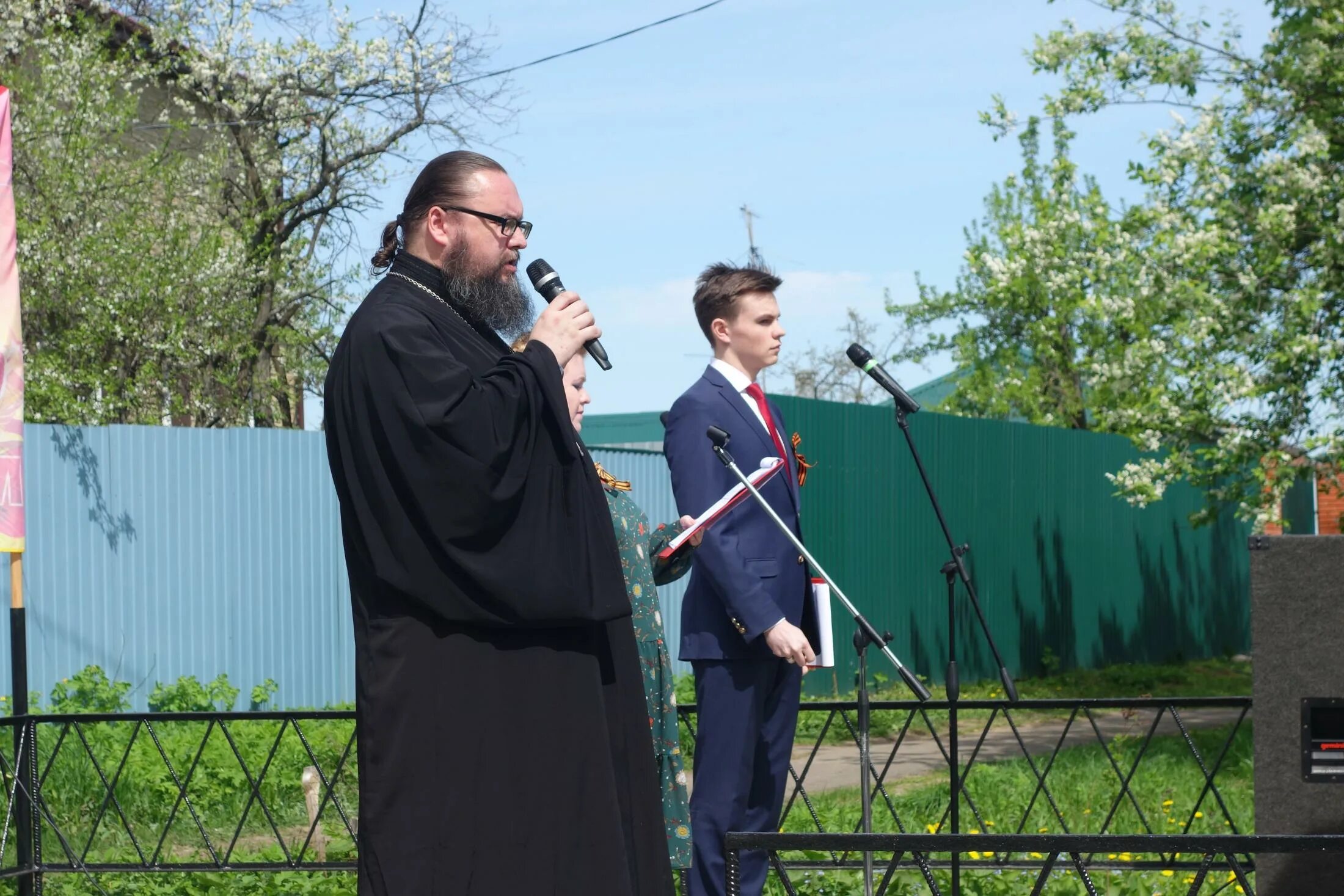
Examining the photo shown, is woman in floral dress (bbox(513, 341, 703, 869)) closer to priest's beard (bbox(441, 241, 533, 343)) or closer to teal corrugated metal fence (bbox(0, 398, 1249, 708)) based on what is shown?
priest's beard (bbox(441, 241, 533, 343))

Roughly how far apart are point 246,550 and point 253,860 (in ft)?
14.6

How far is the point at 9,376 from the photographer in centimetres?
491

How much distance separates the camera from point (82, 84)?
1141 centimetres

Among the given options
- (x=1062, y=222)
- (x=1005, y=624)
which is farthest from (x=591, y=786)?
(x=1062, y=222)

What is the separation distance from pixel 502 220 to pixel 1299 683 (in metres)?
1.71

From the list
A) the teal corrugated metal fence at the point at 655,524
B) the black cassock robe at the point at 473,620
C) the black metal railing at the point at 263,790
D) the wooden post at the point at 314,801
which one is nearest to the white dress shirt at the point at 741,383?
the black metal railing at the point at 263,790

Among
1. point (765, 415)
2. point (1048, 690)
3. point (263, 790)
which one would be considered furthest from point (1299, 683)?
point (1048, 690)

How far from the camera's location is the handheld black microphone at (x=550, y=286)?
10.2ft

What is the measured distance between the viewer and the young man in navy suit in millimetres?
4270

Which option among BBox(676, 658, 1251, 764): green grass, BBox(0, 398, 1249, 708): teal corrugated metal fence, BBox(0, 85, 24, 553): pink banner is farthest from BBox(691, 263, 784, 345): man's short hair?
BBox(0, 398, 1249, 708): teal corrugated metal fence

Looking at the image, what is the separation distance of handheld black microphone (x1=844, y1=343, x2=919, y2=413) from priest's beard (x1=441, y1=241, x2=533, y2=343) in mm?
1859

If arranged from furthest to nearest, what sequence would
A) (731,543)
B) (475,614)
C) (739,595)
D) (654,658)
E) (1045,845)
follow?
(731,543)
(739,595)
(654,658)
(475,614)
(1045,845)

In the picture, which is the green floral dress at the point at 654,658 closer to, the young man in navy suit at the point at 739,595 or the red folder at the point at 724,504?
the red folder at the point at 724,504

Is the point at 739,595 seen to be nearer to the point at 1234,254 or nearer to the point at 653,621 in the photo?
the point at 653,621
